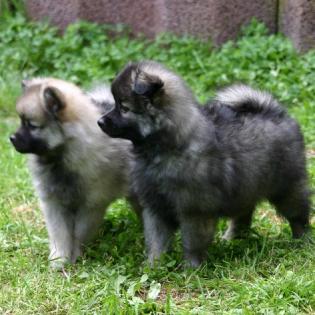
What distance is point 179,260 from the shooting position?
4.42 meters

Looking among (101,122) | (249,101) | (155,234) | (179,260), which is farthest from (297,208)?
(101,122)

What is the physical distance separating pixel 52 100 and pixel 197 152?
2.94 ft

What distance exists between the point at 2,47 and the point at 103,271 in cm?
516

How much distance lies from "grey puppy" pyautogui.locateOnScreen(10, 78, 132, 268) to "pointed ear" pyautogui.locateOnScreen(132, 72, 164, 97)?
57 centimetres

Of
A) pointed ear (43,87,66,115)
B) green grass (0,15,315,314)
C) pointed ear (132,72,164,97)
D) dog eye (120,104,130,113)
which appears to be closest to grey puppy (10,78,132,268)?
pointed ear (43,87,66,115)

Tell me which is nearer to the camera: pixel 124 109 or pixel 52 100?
pixel 124 109

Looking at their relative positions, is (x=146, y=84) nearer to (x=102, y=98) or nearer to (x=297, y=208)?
(x=102, y=98)

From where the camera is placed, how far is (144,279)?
4.07 metres

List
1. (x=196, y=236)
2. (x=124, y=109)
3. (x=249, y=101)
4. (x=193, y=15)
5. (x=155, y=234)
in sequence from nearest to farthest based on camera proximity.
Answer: (x=124, y=109) < (x=196, y=236) < (x=155, y=234) < (x=249, y=101) < (x=193, y=15)

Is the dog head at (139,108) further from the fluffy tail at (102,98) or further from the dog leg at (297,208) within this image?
the dog leg at (297,208)

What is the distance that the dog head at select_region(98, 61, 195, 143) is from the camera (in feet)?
13.1

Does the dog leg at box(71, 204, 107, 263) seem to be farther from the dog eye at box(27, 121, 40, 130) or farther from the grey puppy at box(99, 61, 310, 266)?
the dog eye at box(27, 121, 40, 130)

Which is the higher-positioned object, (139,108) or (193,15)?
(139,108)

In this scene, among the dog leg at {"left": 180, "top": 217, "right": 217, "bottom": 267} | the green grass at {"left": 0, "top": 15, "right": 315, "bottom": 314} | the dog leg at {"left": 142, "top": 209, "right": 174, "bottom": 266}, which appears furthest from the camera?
the dog leg at {"left": 142, "top": 209, "right": 174, "bottom": 266}
